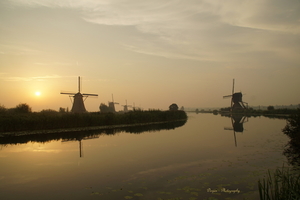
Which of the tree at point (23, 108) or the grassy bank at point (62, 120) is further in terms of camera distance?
the tree at point (23, 108)

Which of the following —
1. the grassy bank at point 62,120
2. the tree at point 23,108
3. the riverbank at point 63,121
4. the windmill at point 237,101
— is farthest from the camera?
the windmill at point 237,101

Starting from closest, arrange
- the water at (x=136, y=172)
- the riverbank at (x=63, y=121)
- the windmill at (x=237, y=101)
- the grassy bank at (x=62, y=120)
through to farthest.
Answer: the water at (x=136, y=172) < the riverbank at (x=63, y=121) < the grassy bank at (x=62, y=120) < the windmill at (x=237, y=101)

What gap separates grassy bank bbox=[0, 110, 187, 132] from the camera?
2189cm

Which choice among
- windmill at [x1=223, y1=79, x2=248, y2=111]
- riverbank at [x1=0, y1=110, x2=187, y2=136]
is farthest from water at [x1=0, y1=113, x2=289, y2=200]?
windmill at [x1=223, y1=79, x2=248, y2=111]

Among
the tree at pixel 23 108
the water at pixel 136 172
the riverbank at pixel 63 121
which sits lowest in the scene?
the water at pixel 136 172

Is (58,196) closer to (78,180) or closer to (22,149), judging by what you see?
(78,180)

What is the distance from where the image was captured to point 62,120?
25.5 m

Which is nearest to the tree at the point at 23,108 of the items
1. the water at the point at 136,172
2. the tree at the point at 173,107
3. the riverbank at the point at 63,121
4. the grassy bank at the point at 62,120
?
the grassy bank at the point at 62,120

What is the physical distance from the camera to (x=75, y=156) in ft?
40.2

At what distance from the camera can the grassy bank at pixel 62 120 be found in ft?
71.8

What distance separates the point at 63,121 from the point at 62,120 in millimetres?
179

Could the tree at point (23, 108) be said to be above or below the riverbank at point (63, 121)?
above

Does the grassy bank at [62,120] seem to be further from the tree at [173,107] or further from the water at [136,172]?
the tree at [173,107]

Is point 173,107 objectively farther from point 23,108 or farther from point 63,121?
point 63,121
